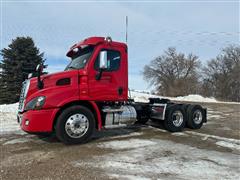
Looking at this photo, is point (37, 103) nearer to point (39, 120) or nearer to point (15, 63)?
point (39, 120)

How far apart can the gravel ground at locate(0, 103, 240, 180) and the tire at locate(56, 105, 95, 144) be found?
20 cm

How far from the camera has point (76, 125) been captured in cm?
655

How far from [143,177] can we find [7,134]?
5338 mm

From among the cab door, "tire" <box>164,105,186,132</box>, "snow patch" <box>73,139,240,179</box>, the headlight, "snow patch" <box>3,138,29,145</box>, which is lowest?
"snow patch" <box>73,139,240,179</box>

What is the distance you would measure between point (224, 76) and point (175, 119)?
161 feet

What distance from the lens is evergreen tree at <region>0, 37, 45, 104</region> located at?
101 ft

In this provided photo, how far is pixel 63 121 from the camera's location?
6.38 m

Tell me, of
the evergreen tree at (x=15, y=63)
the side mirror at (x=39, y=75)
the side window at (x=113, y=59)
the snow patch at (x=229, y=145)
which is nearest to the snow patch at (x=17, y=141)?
the side mirror at (x=39, y=75)

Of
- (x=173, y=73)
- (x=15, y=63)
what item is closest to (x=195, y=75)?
(x=173, y=73)

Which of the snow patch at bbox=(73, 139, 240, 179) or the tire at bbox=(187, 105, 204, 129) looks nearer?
the snow patch at bbox=(73, 139, 240, 179)

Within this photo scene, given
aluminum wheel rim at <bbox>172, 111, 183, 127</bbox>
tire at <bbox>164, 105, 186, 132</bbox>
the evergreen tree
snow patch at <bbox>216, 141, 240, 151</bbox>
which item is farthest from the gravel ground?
the evergreen tree

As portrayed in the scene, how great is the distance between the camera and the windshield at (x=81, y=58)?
23.6ft

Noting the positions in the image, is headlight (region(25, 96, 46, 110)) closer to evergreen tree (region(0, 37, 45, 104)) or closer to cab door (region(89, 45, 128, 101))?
cab door (region(89, 45, 128, 101))

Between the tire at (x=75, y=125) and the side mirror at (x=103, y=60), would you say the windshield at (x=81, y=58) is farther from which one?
the tire at (x=75, y=125)
